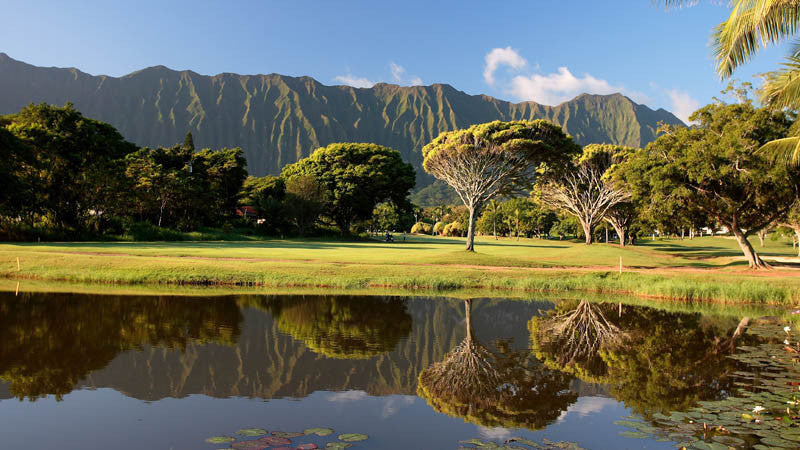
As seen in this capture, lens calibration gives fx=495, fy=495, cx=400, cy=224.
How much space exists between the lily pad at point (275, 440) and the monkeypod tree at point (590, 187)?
5187 cm

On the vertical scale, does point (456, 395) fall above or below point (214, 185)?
below

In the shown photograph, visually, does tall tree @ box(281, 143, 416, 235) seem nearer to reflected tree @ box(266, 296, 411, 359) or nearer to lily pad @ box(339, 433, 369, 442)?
reflected tree @ box(266, 296, 411, 359)

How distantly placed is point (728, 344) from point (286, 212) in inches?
2481

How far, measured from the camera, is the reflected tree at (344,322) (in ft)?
44.8

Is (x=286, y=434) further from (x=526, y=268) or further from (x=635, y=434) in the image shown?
(x=526, y=268)

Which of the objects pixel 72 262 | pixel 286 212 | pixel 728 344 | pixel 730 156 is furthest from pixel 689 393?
pixel 286 212

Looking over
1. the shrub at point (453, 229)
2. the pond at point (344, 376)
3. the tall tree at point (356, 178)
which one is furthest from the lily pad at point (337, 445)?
the shrub at point (453, 229)

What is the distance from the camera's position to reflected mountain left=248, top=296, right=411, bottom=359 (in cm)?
1365

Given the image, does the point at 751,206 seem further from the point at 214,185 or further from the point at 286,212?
the point at 214,185

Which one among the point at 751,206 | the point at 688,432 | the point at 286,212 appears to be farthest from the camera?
the point at 286,212

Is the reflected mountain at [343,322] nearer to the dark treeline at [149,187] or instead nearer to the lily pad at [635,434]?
the lily pad at [635,434]

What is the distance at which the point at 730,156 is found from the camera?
30.8 metres

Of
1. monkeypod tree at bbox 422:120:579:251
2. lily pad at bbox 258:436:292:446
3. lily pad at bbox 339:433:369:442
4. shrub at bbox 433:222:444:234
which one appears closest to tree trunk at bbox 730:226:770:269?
monkeypod tree at bbox 422:120:579:251

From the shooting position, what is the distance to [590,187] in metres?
59.9
